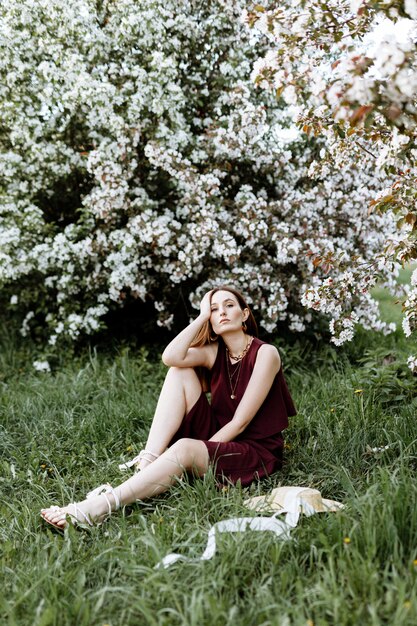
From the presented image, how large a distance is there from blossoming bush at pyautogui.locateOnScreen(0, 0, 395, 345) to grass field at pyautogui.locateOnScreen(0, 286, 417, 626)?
112 cm

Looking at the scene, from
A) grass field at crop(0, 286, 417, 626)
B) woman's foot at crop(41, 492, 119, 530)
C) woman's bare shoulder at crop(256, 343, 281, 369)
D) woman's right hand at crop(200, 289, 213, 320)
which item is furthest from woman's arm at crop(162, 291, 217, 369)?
woman's foot at crop(41, 492, 119, 530)

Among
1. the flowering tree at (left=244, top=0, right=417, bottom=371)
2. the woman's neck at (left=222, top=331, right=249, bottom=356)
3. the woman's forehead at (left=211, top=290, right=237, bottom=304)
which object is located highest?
the flowering tree at (left=244, top=0, right=417, bottom=371)

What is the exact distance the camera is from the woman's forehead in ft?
12.3

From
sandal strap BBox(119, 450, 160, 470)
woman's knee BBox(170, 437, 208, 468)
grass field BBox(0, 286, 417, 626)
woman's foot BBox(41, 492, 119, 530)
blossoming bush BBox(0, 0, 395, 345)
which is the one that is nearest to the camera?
grass field BBox(0, 286, 417, 626)

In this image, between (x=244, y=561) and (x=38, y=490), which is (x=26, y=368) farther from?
(x=244, y=561)

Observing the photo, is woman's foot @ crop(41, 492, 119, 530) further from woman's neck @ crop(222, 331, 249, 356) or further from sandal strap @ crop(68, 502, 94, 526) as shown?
woman's neck @ crop(222, 331, 249, 356)

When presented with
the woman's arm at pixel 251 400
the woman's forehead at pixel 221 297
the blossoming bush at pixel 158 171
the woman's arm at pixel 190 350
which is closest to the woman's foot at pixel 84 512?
the woman's arm at pixel 251 400

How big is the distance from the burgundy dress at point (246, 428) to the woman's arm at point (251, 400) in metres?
0.08

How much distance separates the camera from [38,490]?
3500 millimetres

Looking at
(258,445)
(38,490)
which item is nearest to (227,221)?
(258,445)

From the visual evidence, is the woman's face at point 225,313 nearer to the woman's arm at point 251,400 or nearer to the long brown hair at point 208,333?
the long brown hair at point 208,333

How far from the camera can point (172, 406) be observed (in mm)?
3578

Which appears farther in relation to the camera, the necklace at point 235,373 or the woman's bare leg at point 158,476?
the necklace at point 235,373

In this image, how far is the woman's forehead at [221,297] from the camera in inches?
147
